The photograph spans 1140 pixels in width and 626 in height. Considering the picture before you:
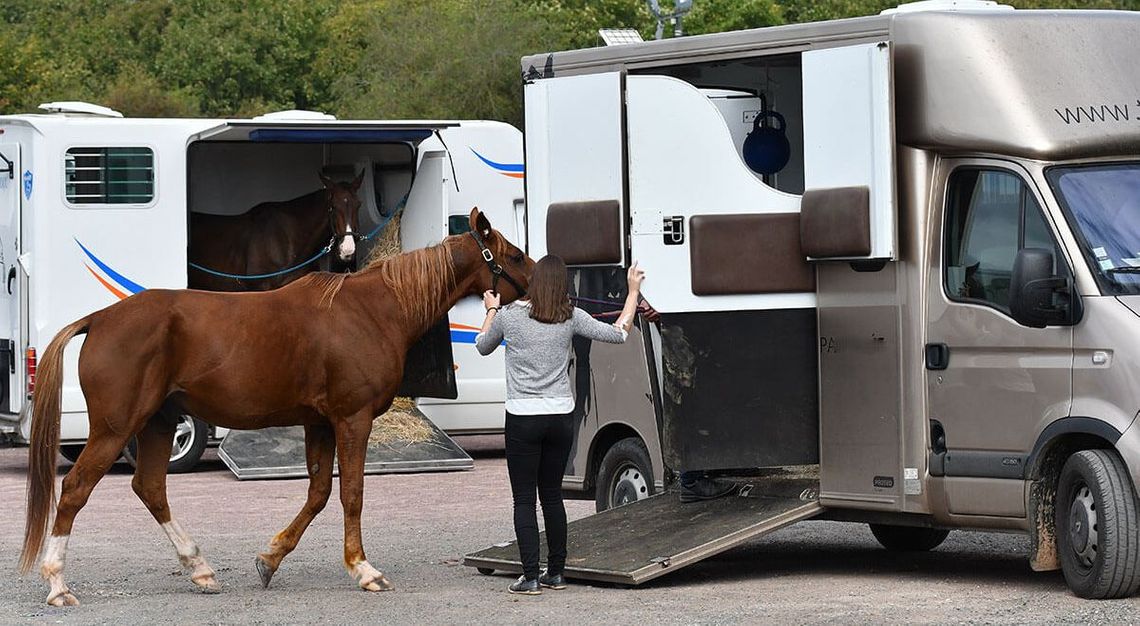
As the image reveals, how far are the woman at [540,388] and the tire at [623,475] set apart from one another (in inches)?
65.2

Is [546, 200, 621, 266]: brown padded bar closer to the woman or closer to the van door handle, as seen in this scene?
the woman

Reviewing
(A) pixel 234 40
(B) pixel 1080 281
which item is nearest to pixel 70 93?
(A) pixel 234 40

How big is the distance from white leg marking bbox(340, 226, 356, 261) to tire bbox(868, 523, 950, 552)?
7.24 m

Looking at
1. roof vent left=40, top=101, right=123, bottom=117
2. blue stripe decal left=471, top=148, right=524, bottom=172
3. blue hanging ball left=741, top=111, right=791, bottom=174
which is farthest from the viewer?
blue stripe decal left=471, top=148, right=524, bottom=172

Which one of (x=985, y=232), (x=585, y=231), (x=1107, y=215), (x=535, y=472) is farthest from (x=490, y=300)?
(x=1107, y=215)

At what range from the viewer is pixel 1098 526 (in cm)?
882

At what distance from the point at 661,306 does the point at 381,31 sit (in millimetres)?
35118

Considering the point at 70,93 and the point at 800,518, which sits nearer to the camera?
the point at 800,518

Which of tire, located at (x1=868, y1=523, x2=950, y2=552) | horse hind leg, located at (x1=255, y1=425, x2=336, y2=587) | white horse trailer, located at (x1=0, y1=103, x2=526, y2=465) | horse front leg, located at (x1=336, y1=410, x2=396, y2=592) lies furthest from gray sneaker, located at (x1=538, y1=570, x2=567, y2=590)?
white horse trailer, located at (x1=0, y1=103, x2=526, y2=465)

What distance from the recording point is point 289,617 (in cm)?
899

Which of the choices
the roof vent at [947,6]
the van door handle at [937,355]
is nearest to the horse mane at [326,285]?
the van door handle at [937,355]

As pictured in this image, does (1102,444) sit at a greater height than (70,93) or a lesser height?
lesser

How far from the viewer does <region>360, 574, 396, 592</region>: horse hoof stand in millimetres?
9820

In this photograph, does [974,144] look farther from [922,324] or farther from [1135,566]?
[1135,566]
